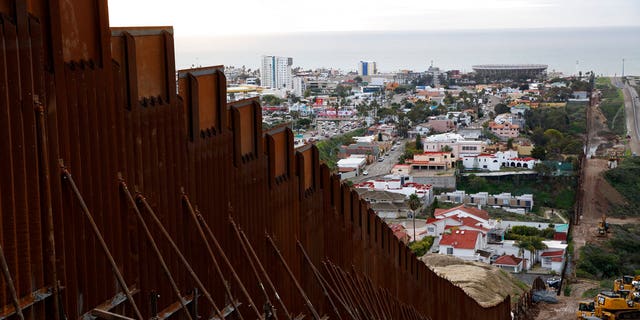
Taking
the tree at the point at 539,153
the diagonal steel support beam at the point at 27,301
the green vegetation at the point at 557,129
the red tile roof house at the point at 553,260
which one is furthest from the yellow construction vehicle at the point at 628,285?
the green vegetation at the point at 557,129

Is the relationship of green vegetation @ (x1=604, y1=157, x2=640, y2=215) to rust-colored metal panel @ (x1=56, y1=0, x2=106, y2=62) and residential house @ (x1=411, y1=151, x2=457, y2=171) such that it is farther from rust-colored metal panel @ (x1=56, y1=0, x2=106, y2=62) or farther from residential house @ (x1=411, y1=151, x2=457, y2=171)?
rust-colored metal panel @ (x1=56, y1=0, x2=106, y2=62)

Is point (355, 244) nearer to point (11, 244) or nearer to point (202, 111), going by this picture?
point (202, 111)

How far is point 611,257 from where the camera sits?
5556 cm

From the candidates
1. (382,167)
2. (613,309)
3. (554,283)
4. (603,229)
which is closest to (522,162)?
(382,167)

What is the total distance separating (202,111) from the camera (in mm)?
8367

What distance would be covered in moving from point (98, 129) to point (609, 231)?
6710 cm

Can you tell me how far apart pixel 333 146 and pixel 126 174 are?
10259cm

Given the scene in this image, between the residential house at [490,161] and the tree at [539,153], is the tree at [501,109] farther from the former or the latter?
the residential house at [490,161]

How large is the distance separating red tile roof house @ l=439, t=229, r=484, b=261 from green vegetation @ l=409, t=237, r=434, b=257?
1036mm

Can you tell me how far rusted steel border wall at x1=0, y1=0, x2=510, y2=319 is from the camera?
229 inches

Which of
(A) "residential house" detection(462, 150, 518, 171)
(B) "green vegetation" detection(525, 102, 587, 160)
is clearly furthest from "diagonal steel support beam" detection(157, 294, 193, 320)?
(B) "green vegetation" detection(525, 102, 587, 160)

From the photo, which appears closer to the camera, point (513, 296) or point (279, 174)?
point (279, 174)

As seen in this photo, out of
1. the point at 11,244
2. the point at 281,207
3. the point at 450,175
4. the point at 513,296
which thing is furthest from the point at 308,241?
the point at 450,175

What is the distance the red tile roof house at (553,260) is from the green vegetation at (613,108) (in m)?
76.7
